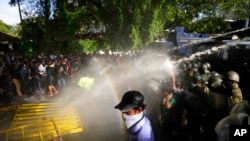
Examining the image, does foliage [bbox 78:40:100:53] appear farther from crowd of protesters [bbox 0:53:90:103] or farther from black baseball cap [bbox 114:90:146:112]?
black baseball cap [bbox 114:90:146:112]

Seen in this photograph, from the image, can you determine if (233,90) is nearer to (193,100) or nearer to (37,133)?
(193,100)

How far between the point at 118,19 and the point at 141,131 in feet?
56.2

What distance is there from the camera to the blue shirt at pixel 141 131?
344 cm

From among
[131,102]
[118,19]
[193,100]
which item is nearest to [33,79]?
[118,19]

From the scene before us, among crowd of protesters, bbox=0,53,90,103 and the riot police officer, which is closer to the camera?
the riot police officer

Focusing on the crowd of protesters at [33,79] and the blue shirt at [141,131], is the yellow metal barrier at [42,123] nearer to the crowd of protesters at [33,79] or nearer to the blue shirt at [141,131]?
the blue shirt at [141,131]

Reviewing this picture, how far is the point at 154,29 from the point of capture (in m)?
20.4

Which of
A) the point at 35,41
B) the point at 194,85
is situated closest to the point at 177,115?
the point at 194,85

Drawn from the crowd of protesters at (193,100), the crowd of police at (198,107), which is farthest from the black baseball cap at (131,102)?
the crowd of police at (198,107)

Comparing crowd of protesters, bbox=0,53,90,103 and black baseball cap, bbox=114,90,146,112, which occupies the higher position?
black baseball cap, bbox=114,90,146,112

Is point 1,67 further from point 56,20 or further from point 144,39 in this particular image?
point 56,20

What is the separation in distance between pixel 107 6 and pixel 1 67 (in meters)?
9.67

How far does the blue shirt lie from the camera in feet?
11.3

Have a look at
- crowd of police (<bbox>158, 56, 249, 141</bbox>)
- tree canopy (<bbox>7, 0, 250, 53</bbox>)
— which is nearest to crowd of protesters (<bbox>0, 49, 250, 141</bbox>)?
crowd of police (<bbox>158, 56, 249, 141</bbox>)
